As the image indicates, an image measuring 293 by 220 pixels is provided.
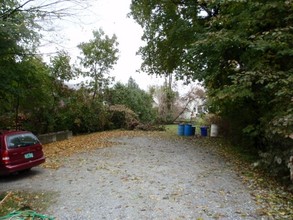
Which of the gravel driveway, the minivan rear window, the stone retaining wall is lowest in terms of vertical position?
the gravel driveway

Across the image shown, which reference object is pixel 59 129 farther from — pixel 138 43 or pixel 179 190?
pixel 179 190

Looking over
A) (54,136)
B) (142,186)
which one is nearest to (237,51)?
(142,186)

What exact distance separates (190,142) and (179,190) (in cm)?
816

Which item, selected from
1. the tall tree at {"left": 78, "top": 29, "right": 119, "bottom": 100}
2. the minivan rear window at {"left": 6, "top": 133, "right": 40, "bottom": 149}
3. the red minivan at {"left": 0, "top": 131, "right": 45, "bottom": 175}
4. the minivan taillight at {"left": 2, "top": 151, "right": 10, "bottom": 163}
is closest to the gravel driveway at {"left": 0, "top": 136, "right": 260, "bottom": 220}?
the red minivan at {"left": 0, "top": 131, "right": 45, "bottom": 175}

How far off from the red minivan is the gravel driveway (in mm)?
396

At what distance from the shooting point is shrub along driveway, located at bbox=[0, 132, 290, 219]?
17.4 feet

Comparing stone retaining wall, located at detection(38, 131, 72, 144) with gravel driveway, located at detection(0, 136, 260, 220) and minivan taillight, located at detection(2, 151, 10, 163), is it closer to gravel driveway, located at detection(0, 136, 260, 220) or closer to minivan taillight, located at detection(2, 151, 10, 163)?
gravel driveway, located at detection(0, 136, 260, 220)

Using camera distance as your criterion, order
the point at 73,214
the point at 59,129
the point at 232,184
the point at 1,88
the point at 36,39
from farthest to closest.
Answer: the point at 59,129 → the point at 1,88 → the point at 36,39 → the point at 232,184 → the point at 73,214

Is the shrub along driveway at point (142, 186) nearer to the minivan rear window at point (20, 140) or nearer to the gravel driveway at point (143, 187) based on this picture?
the gravel driveway at point (143, 187)

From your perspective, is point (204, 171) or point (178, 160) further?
point (178, 160)

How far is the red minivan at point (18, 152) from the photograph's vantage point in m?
7.55

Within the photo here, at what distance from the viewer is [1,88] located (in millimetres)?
9570

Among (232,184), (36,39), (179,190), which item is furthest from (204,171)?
(36,39)

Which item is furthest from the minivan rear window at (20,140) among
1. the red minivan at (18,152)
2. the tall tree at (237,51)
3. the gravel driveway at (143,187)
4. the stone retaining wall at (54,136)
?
the stone retaining wall at (54,136)
